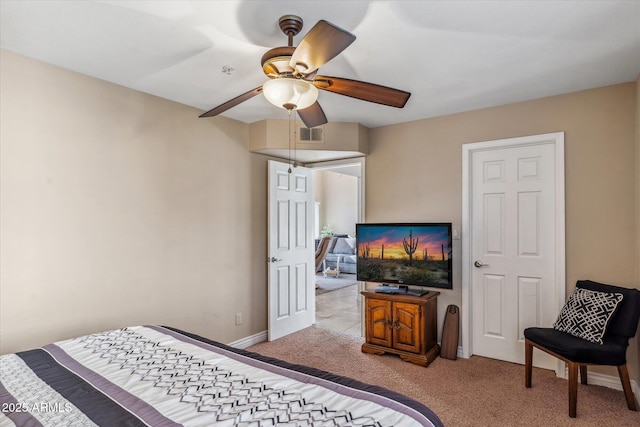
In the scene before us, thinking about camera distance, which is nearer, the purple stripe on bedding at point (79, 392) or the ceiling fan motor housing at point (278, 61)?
the purple stripe on bedding at point (79, 392)

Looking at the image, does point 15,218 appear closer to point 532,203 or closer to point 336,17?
point 336,17

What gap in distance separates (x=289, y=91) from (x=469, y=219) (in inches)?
99.3

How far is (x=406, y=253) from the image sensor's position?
359cm

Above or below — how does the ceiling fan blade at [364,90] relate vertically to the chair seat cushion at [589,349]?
above

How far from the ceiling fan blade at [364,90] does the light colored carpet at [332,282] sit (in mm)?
5117

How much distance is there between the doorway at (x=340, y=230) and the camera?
15.0 ft

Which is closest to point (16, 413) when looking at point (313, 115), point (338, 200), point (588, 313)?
point (313, 115)

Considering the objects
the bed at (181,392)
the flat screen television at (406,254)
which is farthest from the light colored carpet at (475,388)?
the bed at (181,392)

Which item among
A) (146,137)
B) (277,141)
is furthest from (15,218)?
(277,141)

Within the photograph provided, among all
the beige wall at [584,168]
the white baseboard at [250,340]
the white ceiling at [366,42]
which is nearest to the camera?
the white ceiling at [366,42]

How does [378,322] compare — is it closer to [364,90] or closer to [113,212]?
[364,90]

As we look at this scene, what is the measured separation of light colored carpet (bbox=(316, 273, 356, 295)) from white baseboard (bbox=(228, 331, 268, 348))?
8.75 ft

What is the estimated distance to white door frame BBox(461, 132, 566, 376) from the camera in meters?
3.09

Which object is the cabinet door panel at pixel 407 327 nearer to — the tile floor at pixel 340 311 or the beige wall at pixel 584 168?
the beige wall at pixel 584 168
